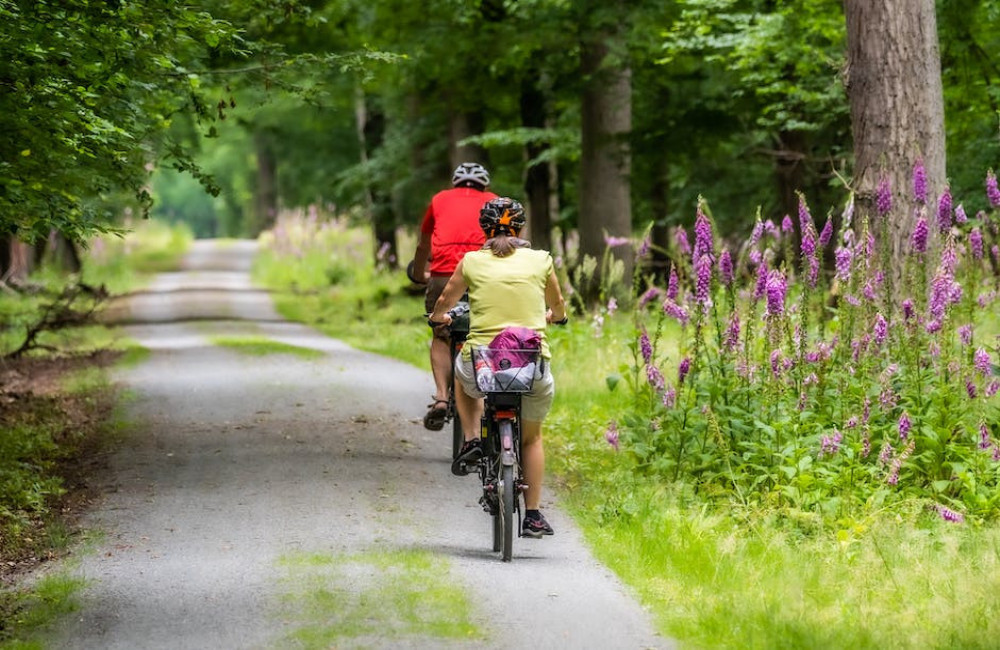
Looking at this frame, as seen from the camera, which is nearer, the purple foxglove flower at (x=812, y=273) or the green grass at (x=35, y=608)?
the green grass at (x=35, y=608)

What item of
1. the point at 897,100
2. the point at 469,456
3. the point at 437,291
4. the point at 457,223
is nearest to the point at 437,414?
the point at 437,291

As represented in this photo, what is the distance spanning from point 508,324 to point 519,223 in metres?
0.62

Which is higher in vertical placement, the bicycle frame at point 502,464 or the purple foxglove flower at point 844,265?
the purple foxglove flower at point 844,265

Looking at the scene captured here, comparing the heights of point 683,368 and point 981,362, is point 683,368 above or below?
below

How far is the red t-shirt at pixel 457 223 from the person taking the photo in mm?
10367

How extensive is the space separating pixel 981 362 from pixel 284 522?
4392 millimetres

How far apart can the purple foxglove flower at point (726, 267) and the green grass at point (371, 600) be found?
2.83 meters

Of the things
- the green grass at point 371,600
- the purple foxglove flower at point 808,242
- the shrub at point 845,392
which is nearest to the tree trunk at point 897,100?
the shrub at point 845,392

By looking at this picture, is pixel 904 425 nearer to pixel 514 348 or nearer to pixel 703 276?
pixel 703 276

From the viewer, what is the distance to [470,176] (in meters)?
10.4

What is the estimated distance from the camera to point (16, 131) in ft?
30.8

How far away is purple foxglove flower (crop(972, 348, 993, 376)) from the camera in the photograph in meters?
8.62

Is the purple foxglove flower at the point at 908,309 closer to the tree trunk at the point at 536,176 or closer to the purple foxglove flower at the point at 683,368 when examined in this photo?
the purple foxglove flower at the point at 683,368

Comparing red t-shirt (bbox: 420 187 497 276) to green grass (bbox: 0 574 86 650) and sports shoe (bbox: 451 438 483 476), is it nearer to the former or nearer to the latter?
sports shoe (bbox: 451 438 483 476)
